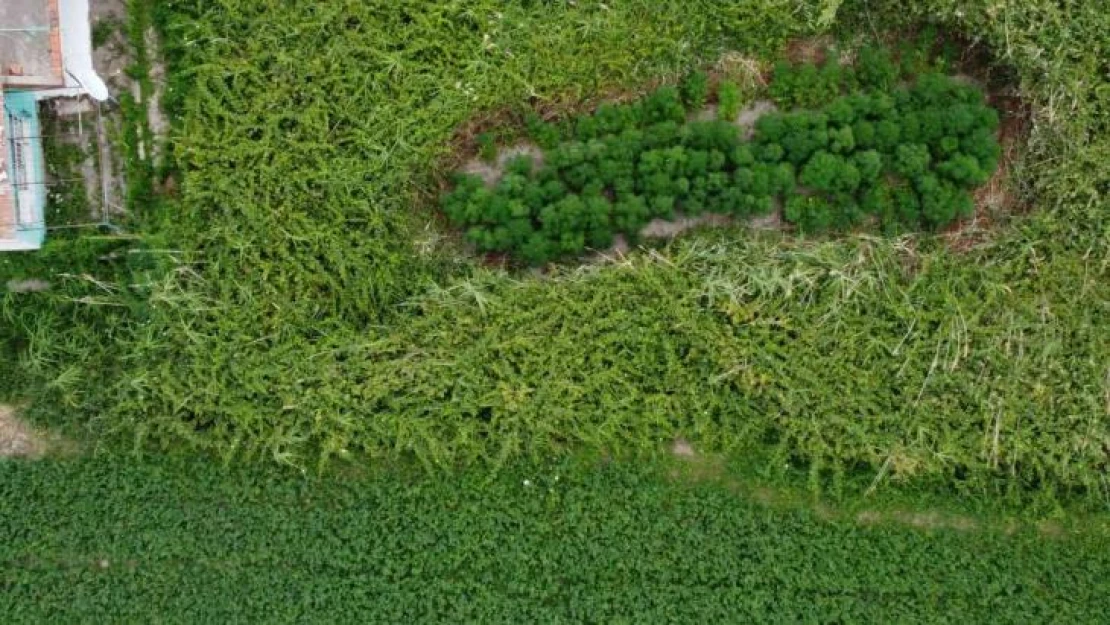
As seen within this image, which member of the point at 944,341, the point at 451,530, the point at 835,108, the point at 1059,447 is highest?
the point at 835,108

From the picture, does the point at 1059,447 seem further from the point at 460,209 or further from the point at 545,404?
the point at 460,209

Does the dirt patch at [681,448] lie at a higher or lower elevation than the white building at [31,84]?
lower

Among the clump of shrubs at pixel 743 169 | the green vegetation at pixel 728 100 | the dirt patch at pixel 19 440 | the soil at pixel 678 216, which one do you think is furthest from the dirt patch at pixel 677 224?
the dirt patch at pixel 19 440

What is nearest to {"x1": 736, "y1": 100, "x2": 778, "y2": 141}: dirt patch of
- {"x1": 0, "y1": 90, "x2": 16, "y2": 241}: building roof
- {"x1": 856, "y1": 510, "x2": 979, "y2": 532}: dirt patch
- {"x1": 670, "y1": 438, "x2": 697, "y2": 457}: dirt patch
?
{"x1": 670, "y1": 438, "x2": 697, "y2": 457}: dirt patch

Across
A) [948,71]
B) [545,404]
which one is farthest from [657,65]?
[545,404]

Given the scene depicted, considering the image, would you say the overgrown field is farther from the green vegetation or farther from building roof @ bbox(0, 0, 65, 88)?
building roof @ bbox(0, 0, 65, 88)

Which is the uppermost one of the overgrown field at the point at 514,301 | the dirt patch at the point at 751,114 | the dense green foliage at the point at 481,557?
the dirt patch at the point at 751,114

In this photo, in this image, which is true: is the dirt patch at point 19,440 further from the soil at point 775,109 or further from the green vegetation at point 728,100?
the green vegetation at point 728,100
